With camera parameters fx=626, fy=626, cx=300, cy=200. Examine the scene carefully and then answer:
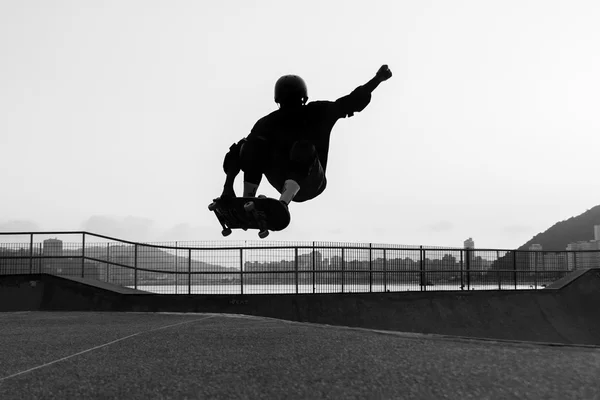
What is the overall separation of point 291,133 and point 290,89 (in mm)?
456

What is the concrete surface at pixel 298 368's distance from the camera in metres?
3.70

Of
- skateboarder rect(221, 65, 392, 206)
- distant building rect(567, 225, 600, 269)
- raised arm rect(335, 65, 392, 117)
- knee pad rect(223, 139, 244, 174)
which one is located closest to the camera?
skateboarder rect(221, 65, 392, 206)

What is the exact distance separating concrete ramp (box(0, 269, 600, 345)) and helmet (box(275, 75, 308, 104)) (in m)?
7.81

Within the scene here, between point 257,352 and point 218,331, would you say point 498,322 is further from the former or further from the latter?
point 257,352

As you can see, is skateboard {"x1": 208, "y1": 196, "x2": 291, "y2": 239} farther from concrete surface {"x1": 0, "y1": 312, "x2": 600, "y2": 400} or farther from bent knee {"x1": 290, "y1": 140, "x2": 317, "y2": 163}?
concrete surface {"x1": 0, "y1": 312, "x2": 600, "y2": 400}

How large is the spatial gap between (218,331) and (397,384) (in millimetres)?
3228

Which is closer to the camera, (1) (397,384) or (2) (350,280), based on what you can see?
(1) (397,384)

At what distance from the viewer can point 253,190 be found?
671 centimetres

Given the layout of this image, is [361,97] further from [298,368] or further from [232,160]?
[298,368]

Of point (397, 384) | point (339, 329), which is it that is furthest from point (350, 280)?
point (397, 384)

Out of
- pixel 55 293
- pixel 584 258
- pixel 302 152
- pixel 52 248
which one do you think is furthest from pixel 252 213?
pixel 584 258

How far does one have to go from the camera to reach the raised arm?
6.70 meters

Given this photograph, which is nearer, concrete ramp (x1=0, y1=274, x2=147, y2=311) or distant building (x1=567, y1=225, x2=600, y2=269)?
concrete ramp (x1=0, y1=274, x2=147, y2=311)

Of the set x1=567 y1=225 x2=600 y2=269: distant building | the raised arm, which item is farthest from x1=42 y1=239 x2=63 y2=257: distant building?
x1=567 y1=225 x2=600 y2=269: distant building
